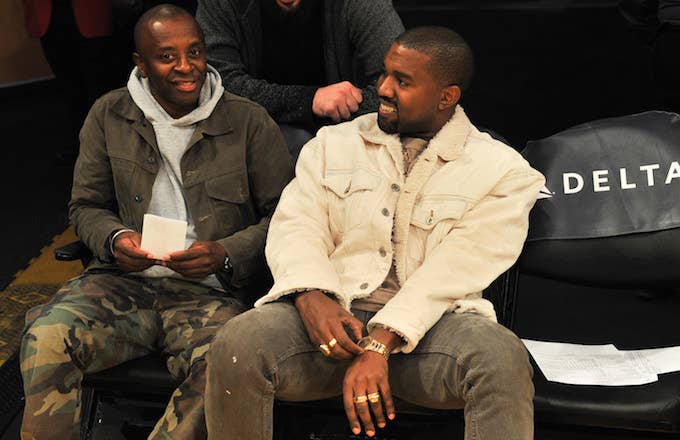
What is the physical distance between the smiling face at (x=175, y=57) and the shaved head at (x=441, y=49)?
660 millimetres

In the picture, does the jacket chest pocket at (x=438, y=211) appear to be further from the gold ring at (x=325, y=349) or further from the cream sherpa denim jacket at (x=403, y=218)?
the gold ring at (x=325, y=349)

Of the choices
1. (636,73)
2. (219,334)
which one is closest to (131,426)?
(219,334)

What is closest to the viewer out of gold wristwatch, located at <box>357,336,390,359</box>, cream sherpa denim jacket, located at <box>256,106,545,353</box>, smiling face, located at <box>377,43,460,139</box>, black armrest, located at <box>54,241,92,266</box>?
gold wristwatch, located at <box>357,336,390,359</box>

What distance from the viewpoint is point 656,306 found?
13.2 ft

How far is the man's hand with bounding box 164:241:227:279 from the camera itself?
2.82m

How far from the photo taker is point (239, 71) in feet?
11.5

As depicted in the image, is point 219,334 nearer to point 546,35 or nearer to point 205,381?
point 205,381

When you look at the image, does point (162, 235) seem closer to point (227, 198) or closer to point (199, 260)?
point (199, 260)

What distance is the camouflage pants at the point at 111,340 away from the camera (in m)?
2.68

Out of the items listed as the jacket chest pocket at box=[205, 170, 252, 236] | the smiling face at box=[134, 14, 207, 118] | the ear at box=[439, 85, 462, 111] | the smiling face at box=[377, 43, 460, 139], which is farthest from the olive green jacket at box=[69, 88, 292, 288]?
the ear at box=[439, 85, 462, 111]

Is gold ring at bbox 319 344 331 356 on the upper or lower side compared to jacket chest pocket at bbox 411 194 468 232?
lower

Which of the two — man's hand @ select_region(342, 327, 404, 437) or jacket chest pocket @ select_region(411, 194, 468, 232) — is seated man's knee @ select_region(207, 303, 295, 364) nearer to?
man's hand @ select_region(342, 327, 404, 437)

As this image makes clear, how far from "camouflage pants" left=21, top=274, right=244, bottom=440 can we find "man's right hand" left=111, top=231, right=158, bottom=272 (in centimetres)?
11

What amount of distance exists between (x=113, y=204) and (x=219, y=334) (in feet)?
2.83
